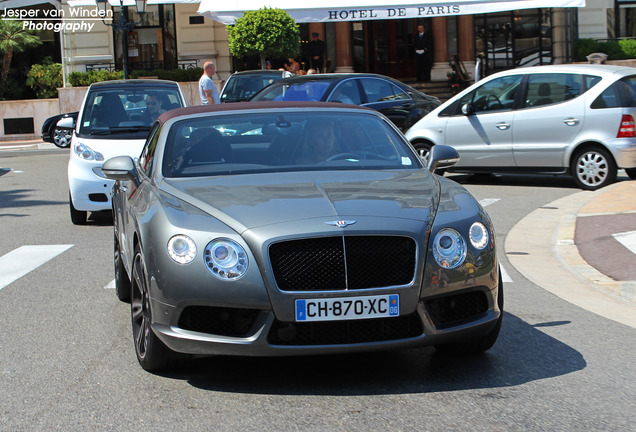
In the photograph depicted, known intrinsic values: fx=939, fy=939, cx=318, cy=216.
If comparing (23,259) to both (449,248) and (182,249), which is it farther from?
(449,248)

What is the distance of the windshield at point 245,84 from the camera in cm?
2164

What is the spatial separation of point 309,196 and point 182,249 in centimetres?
77

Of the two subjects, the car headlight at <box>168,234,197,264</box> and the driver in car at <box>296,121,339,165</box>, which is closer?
the car headlight at <box>168,234,197,264</box>

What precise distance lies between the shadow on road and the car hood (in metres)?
0.84

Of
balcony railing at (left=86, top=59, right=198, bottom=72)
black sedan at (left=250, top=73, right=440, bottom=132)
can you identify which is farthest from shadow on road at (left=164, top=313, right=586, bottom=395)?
balcony railing at (left=86, top=59, right=198, bottom=72)

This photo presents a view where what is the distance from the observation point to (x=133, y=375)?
500 centimetres

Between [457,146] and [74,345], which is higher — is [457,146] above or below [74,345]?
above

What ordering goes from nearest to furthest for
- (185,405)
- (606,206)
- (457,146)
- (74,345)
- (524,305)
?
(185,405) → (74,345) → (524,305) → (606,206) → (457,146)

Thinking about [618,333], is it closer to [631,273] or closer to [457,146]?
[631,273]

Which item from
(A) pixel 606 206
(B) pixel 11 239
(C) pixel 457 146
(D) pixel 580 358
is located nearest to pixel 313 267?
(D) pixel 580 358

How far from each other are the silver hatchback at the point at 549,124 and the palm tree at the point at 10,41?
23.3m

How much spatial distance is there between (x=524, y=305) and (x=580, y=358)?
4.82 feet

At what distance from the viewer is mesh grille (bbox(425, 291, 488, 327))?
184 inches

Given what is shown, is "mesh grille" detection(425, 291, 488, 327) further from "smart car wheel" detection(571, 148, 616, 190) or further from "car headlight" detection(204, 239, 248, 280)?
"smart car wheel" detection(571, 148, 616, 190)
